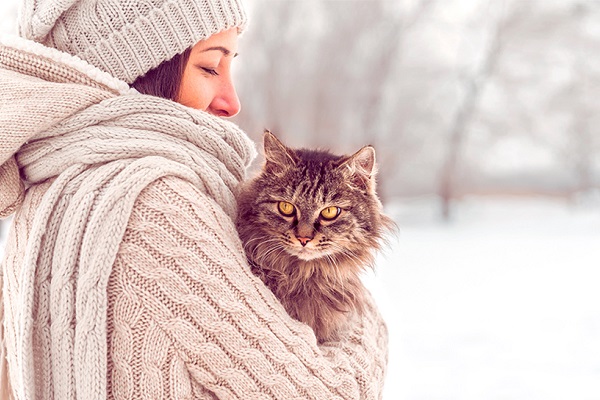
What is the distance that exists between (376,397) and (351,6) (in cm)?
955

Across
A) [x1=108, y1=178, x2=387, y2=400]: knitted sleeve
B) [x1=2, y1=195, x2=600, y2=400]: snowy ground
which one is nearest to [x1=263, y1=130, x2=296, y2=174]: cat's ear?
[x1=108, y1=178, x2=387, y2=400]: knitted sleeve

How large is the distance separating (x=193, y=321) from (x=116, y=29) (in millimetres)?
697

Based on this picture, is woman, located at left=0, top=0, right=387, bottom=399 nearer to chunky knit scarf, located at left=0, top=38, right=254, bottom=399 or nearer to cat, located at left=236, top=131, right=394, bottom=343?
chunky knit scarf, located at left=0, top=38, right=254, bottom=399

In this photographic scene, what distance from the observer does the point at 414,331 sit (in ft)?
17.2

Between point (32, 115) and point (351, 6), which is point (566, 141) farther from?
point (32, 115)

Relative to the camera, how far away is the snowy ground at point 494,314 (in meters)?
4.03

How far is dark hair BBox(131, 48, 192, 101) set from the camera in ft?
4.61

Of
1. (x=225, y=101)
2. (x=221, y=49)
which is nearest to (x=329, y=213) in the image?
(x=225, y=101)

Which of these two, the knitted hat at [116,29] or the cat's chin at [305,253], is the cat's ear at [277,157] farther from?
the knitted hat at [116,29]

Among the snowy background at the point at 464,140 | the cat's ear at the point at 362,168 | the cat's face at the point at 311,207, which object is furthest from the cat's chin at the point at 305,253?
the snowy background at the point at 464,140

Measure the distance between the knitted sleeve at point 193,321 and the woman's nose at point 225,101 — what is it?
41 cm

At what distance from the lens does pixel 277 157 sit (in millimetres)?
1700

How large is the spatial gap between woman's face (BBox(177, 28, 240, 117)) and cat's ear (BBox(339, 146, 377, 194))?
369mm

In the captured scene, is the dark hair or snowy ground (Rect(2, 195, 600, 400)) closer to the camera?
the dark hair
